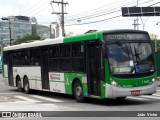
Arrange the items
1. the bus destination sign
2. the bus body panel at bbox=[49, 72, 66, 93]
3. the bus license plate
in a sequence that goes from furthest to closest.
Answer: the bus body panel at bbox=[49, 72, 66, 93] → the bus destination sign → the bus license plate

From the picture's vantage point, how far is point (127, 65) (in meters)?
16.0

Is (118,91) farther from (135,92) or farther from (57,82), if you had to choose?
(57,82)

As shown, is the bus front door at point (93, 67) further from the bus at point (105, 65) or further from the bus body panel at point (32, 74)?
the bus body panel at point (32, 74)

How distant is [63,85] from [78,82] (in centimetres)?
159

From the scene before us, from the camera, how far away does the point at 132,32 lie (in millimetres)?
16734

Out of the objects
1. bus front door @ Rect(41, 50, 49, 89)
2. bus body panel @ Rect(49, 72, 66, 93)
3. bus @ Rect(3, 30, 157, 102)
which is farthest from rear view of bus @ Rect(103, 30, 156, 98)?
bus front door @ Rect(41, 50, 49, 89)

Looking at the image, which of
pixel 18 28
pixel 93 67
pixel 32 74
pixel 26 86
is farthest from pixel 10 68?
pixel 18 28

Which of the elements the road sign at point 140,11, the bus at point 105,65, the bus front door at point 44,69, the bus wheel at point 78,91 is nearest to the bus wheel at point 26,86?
the bus front door at point 44,69

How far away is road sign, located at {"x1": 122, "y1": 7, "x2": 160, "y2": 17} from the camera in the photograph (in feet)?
147

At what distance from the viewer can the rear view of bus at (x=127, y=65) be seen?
621 inches

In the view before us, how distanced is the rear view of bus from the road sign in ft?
93.7

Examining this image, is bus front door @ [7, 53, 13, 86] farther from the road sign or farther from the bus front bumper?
the road sign

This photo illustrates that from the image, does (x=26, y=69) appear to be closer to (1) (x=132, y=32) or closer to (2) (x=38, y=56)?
(2) (x=38, y=56)

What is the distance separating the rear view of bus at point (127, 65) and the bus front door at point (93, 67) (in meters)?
0.65
